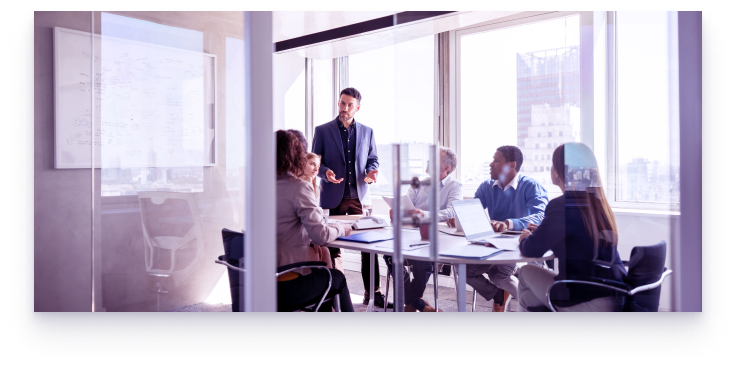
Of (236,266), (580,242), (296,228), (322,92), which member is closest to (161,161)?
(236,266)

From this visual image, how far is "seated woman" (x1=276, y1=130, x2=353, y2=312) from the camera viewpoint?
8.55ft

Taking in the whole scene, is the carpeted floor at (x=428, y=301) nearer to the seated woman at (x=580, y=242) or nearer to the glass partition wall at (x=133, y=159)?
the glass partition wall at (x=133, y=159)

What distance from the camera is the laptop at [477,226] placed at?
2863mm

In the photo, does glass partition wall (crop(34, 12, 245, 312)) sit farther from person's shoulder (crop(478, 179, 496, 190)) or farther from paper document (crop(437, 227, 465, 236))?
person's shoulder (crop(478, 179, 496, 190))

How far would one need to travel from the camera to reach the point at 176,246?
3.01 m

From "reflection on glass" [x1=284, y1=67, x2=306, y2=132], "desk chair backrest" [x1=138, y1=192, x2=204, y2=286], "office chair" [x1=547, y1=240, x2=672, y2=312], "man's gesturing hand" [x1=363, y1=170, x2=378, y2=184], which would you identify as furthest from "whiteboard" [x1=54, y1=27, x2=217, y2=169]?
"reflection on glass" [x1=284, y1=67, x2=306, y2=132]

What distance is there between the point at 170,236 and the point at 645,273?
108 inches

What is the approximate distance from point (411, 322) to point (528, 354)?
0.70 metres

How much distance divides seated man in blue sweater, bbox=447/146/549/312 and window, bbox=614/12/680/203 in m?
0.59

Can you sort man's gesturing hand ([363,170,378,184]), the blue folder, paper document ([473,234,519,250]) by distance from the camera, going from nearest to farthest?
paper document ([473,234,519,250])
the blue folder
man's gesturing hand ([363,170,378,184])

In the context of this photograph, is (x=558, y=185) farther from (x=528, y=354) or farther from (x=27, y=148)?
(x=27, y=148)

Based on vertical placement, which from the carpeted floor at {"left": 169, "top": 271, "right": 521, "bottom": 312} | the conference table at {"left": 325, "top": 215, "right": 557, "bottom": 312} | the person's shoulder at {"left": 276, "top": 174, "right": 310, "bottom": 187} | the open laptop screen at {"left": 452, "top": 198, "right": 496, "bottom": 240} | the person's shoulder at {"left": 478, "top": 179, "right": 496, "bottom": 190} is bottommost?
the carpeted floor at {"left": 169, "top": 271, "right": 521, "bottom": 312}

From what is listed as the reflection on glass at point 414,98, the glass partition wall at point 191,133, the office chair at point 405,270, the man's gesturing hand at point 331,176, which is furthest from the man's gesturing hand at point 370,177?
the glass partition wall at point 191,133

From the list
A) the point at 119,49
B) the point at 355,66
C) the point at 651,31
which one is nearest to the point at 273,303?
the point at 119,49
